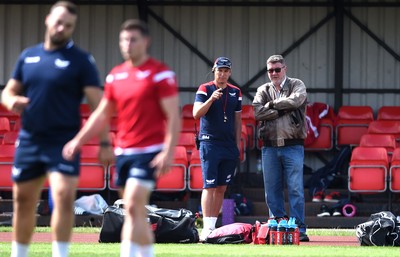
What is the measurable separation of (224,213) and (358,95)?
6201 mm

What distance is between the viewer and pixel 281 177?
15.9 m

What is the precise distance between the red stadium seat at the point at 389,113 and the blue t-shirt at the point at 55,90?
14857mm

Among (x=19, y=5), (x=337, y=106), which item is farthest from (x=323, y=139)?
(x=19, y=5)

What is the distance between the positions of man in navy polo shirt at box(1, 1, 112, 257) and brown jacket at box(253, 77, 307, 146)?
6189 millimetres

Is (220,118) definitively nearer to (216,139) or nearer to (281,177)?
(216,139)

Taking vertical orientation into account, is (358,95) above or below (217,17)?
below

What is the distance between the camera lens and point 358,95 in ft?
80.3

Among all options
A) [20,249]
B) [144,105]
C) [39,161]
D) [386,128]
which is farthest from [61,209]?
[386,128]

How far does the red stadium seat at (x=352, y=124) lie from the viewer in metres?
23.7

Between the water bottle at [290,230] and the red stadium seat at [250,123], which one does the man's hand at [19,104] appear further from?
the red stadium seat at [250,123]

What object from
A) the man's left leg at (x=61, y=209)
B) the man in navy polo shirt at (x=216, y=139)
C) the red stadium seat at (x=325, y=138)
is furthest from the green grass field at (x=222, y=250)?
the red stadium seat at (x=325, y=138)

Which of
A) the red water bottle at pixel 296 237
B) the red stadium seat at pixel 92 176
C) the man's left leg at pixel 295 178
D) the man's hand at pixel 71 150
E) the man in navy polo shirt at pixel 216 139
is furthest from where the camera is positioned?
the red stadium seat at pixel 92 176

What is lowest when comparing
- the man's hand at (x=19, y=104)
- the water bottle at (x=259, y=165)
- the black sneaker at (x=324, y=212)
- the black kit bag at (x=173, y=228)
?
the black kit bag at (x=173, y=228)

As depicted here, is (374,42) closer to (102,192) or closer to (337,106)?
(337,106)
